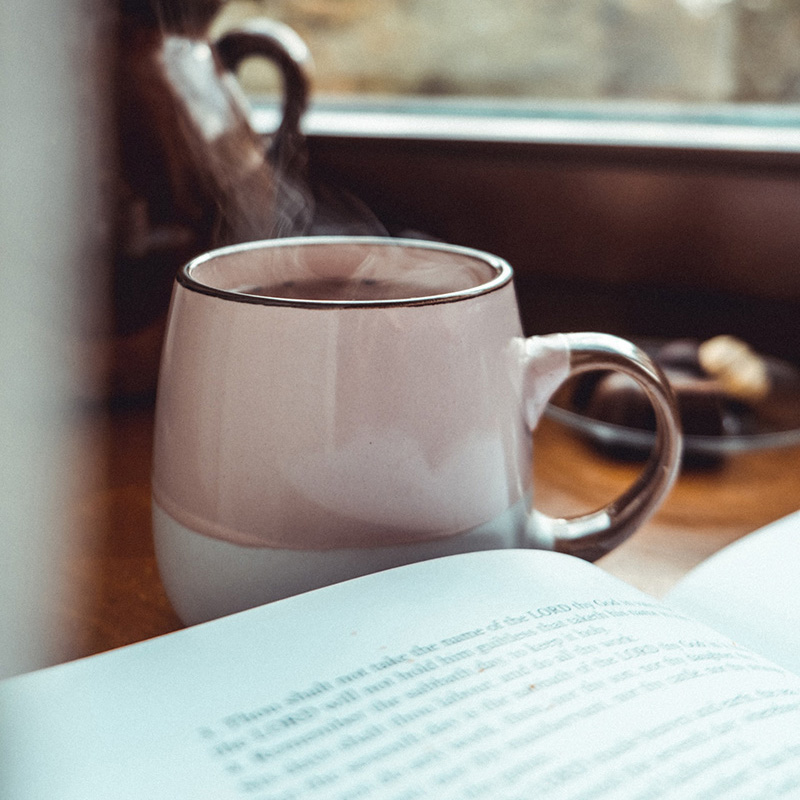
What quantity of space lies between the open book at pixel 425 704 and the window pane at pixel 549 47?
1.96 feet

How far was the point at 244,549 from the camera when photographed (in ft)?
0.87

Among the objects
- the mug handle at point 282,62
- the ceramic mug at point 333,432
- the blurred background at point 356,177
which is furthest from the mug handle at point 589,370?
the mug handle at point 282,62

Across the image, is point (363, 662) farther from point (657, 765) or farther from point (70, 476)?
point (70, 476)

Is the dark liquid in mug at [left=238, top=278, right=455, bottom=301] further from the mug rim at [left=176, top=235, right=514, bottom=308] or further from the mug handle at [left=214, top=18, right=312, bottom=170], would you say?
the mug handle at [left=214, top=18, right=312, bottom=170]

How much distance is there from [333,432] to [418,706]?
0.27 ft

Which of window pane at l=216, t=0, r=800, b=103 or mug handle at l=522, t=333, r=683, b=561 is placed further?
window pane at l=216, t=0, r=800, b=103

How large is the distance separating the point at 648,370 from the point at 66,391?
0.34 metres

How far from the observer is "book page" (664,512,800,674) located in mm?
287

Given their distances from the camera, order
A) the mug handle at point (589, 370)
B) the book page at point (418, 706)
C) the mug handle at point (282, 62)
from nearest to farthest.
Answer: the book page at point (418, 706), the mug handle at point (589, 370), the mug handle at point (282, 62)

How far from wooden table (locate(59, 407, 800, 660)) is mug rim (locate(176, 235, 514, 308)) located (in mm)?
134

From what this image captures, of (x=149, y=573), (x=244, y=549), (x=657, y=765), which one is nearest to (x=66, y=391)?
(x=149, y=573)

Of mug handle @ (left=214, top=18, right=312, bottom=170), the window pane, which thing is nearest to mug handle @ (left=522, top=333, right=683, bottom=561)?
mug handle @ (left=214, top=18, right=312, bottom=170)

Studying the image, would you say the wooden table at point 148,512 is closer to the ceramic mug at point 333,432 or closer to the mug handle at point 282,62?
the ceramic mug at point 333,432

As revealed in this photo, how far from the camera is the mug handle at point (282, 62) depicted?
0.52 meters
